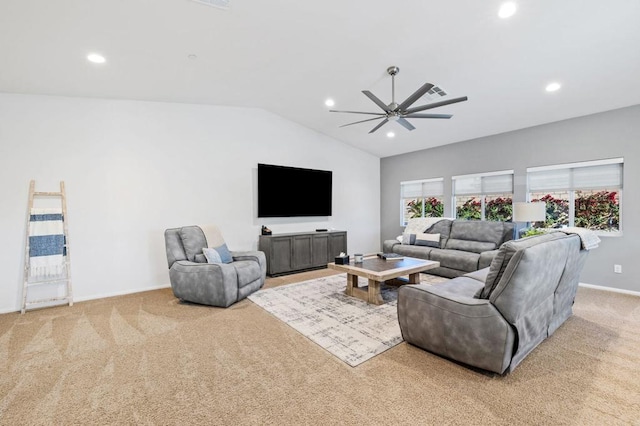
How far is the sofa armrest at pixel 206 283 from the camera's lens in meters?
3.43

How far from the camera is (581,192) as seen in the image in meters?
4.64

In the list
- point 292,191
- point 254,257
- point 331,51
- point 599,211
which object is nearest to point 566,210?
point 599,211

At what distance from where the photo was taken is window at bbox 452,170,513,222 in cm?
548

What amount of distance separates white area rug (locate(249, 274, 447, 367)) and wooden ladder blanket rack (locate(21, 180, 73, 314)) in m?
2.57

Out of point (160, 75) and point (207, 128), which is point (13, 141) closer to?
point (160, 75)

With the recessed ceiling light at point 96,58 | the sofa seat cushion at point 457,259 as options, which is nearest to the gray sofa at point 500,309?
the sofa seat cushion at point 457,259

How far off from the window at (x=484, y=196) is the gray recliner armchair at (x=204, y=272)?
4.55 meters

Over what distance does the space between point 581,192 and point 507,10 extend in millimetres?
3628

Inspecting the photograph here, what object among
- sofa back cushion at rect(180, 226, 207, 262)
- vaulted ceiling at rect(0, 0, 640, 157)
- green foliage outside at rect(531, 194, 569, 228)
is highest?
vaulted ceiling at rect(0, 0, 640, 157)

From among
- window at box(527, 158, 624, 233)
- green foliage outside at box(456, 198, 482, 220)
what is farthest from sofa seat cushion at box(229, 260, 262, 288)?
window at box(527, 158, 624, 233)

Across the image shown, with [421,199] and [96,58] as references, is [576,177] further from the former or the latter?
[96,58]

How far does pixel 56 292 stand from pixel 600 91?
311 inches

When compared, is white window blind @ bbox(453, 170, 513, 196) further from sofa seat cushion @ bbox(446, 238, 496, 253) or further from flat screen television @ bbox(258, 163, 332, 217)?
Answer: flat screen television @ bbox(258, 163, 332, 217)

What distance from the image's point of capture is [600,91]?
→ 3818 millimetres
